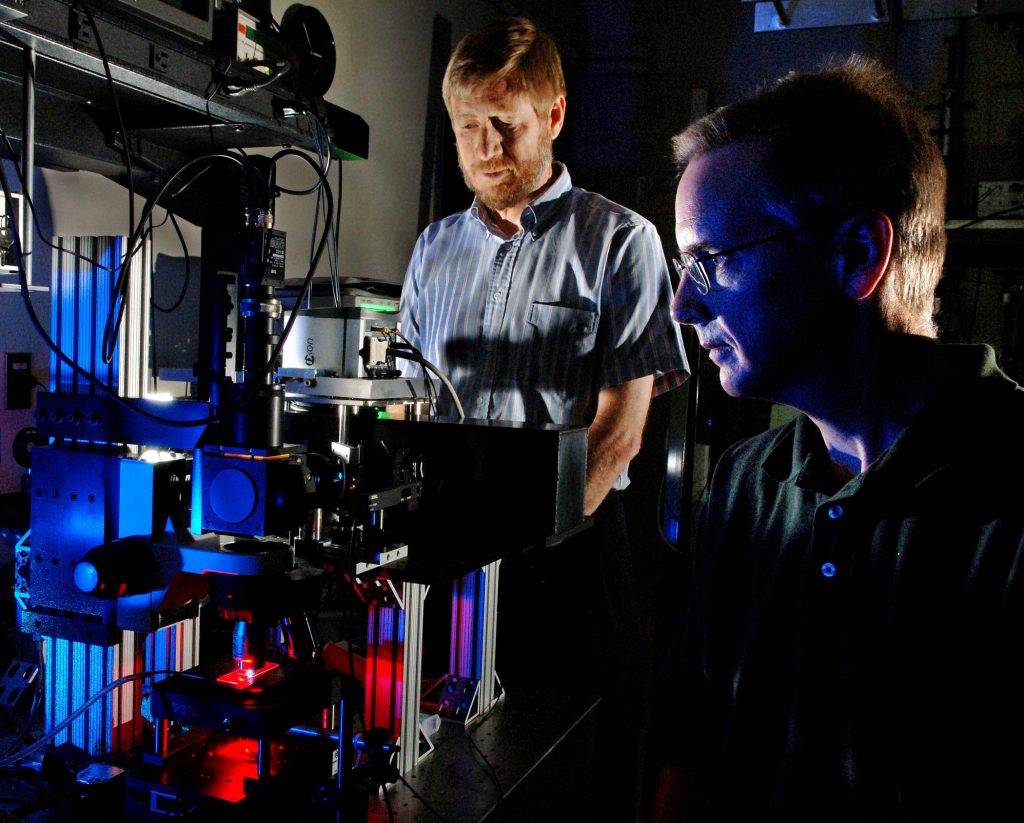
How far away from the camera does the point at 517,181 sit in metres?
2.01

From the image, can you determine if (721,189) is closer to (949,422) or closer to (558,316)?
(949,422)

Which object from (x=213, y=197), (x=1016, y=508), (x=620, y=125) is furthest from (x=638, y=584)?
(x=1016, y=508)

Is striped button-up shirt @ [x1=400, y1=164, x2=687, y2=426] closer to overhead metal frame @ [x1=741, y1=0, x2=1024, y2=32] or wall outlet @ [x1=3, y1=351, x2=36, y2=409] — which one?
wall outlet @ [x1=3, y1=351, x2=36, y2=409]

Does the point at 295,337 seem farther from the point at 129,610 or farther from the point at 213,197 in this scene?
the point at 129,610

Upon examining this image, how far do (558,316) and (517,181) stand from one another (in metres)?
0.35

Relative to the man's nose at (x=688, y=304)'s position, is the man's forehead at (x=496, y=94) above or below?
above

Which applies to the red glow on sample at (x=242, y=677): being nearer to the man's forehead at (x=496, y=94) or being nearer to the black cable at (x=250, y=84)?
the black cable at (x=250, y=84)

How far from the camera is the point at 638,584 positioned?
437 centimetres

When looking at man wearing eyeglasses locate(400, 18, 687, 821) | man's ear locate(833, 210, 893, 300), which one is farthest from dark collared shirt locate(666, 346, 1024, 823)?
man wearing eyeglasses locate(400, 18, 687, 821)

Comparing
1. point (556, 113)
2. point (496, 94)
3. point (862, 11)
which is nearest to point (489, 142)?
point (496, 94)

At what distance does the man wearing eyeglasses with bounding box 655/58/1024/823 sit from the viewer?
0.80m

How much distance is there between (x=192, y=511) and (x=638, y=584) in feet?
11.6

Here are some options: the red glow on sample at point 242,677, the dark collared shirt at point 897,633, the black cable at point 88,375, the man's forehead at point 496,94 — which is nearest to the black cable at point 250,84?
the black cable at point 88,375

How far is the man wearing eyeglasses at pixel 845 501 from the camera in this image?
0.80 meters
